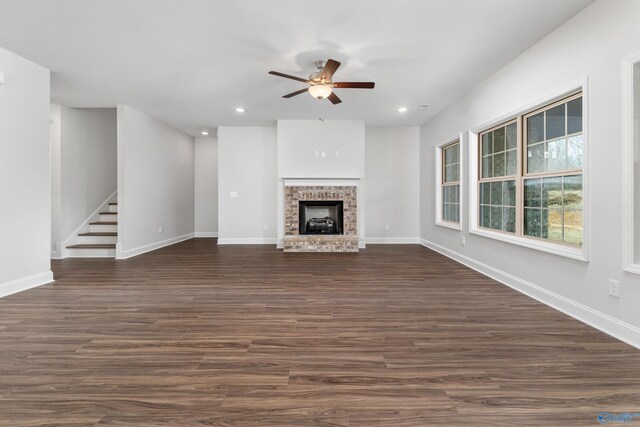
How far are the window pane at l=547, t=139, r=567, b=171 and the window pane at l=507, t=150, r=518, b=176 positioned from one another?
0.49 m

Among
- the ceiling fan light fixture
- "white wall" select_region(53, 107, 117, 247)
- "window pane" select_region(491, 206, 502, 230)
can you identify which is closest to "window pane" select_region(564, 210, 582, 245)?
"window pane" select_region(491, 206, 502, 230)

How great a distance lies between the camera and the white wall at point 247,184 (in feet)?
22.3

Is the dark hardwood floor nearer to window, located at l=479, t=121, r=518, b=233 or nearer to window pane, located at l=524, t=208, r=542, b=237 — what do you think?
window pane, located at l=524, t=208, r=542, b=237

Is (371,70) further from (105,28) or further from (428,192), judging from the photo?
(428,192)

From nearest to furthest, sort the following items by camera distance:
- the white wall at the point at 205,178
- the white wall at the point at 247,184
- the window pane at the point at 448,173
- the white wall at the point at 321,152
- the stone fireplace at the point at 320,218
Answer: the window pane at the point at 448,173 < the stone fireplace at the point at 320,218 < the white wall at the point at 321,152 < the white wall at the point at 247,184 < the white wall at the point at 205,178

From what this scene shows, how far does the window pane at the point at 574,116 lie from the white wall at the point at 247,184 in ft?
17.2

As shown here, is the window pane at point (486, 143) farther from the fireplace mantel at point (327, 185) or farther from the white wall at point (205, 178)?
the white wall at point (205, 178)

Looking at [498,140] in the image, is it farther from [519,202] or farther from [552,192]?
[552,192]

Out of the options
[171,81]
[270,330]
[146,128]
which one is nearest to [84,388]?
[270,330]

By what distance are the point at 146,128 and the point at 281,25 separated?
14.0 feet

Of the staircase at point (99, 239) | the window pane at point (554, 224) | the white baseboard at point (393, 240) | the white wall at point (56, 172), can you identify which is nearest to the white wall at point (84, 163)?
the white wall at point (56, 172)

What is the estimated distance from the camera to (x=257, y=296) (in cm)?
314

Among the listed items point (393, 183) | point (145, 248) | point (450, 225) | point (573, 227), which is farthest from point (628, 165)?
point (145, 248)

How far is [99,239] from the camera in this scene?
221 inches
